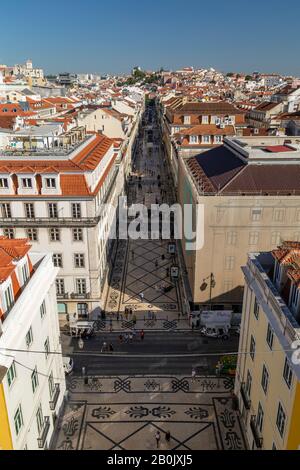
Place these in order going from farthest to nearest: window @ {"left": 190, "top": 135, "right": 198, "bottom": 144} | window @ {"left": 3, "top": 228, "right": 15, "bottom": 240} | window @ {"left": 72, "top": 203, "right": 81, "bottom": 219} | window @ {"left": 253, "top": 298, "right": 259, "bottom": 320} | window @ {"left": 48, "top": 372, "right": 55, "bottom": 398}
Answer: window @ {"left": 190, "top": 135, "right": 198, "bottom": 144}, window @ {"left": 3, "top": 228, "right": 15, "bottom": 240}, window @ {"left": 72, "top": 203, "right": 81, "bottom": 219}, window @ {"left": 48, "top": 372, "right": 55, "bottom": 398}, window @ {"left": 253, "top": 298, "right": 259, "bottom": 320}

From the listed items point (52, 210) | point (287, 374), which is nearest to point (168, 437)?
point (287, 374)

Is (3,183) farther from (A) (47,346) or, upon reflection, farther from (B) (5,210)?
(A) (47,346)

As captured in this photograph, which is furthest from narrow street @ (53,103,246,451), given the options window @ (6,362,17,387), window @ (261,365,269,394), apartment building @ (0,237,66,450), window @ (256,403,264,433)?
window @ (6,362,17,387)

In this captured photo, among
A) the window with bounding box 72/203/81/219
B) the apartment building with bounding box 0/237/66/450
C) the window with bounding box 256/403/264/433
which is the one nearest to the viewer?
the apartment building with bounding box 0/237/66/450

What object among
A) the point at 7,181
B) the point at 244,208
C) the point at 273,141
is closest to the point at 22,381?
the point at 7,181

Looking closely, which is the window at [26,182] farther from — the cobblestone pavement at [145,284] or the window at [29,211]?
the cobblestone pavement at [145,284]

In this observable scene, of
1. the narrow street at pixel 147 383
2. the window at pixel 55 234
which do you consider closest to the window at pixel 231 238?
the narrow street at pixel 147 383

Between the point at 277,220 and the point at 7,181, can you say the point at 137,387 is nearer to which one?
the point at 277,220

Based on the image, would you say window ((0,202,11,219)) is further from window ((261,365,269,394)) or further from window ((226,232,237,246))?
window ((261,365,269,394))
